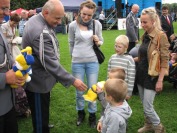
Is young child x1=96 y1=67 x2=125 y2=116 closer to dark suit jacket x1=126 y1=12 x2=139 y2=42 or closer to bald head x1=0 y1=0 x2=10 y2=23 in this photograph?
bald head x1=0 y1=0 x2=10 y2=23

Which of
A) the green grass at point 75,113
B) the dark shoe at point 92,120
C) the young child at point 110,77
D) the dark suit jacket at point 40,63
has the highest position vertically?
the dark suit jacket at point 40,63

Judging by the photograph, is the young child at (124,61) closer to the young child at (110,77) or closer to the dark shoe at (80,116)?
the young child at (110,77)

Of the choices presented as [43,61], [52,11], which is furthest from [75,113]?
[52,11]

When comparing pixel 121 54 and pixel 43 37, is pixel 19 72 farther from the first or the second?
pixel 121 54

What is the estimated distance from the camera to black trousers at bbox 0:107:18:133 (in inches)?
106

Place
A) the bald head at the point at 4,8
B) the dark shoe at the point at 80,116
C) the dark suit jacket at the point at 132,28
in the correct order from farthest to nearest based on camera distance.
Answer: the dark suit jacket at the point at 132,28 → the dark shoe at the point at 80,116 → the bald head at the point at 4,8

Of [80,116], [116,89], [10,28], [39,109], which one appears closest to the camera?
[116,89]

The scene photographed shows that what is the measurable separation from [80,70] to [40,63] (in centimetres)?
128

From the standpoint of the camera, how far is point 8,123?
2793mm

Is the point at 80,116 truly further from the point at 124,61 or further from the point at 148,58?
the point at 148,58

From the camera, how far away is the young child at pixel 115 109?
2.75m

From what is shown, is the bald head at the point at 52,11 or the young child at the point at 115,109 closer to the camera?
the young child at the point at 115,109

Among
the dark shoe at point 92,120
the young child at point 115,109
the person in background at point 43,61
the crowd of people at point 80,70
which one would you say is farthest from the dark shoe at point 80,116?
the young child at point 115,109

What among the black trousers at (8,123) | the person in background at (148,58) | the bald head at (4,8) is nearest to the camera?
the bald head at (4,8)
